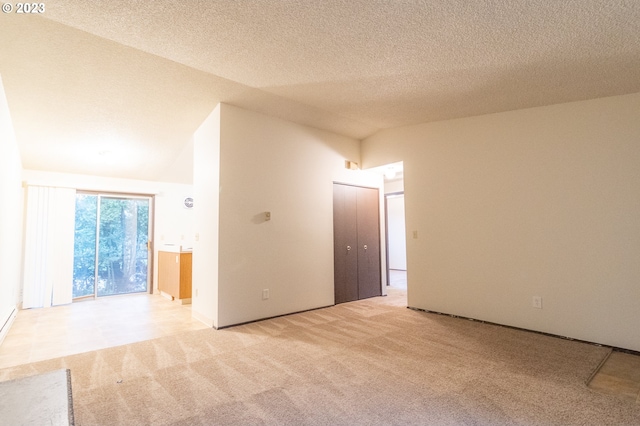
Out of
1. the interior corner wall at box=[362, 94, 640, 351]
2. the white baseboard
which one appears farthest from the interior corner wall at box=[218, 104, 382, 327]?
the white baseboard

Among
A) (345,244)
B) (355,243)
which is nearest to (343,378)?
(345,244)

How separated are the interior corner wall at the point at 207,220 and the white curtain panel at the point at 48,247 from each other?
302 cm

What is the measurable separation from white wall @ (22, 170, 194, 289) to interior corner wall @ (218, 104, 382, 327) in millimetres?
2795

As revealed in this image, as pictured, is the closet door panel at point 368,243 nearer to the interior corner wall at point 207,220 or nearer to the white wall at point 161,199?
the interior corner wall at point 207,220

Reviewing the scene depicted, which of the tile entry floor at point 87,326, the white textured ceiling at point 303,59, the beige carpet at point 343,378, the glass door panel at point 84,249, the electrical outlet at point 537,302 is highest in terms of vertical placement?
the white textured ceiling at point 303,59

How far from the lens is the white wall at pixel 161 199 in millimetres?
6008

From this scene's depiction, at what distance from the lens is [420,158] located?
4633 mm

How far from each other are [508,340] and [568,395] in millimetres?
1182

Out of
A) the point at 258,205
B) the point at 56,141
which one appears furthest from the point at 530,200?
the point at 56,141

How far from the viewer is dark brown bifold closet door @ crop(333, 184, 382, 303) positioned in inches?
201

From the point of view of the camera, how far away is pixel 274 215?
4.32 metres

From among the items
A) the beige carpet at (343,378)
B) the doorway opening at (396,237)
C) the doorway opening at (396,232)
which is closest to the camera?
the beige carpet at (343,378)

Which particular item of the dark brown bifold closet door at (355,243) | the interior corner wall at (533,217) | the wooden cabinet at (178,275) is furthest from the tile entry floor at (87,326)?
the interior corner wall at (533,217)

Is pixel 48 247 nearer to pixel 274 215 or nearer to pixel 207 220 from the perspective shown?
pixel 207 220
